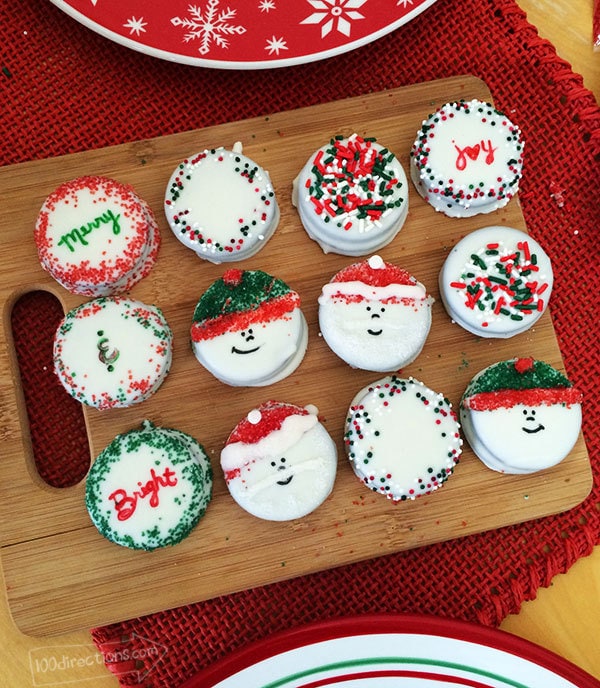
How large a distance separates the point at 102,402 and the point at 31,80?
89 centimetres

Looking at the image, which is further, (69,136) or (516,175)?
(69,136)

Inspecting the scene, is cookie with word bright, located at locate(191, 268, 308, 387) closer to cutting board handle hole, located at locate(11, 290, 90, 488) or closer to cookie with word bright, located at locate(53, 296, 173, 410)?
cookie with word bright, located at locate(53, 296, 173, 410)

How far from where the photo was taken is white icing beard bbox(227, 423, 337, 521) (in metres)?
1.50

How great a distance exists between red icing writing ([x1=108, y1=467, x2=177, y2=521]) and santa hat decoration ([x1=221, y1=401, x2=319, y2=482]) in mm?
122

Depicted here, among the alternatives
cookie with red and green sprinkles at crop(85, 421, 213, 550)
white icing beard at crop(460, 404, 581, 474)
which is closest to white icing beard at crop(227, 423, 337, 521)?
cookie with red and green sprinkles at crop(85, 421, 213, 550)

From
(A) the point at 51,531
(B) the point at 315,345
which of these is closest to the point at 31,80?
(B) the point at 315,345

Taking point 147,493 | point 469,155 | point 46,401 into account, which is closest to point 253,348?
point 147,493

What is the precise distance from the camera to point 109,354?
1532 millimetres

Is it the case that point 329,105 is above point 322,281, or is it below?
above

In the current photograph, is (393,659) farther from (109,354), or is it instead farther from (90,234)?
(90,234)

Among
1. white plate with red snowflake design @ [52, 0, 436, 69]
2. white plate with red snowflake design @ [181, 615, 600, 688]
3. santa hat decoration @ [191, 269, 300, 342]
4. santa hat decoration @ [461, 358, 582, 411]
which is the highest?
white plate with red snowflake design @ [52, 0, 436, 69]

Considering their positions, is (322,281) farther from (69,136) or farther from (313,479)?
(69,136)

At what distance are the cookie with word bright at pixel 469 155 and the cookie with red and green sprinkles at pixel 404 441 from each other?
46cm

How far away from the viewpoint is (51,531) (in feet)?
5.17
